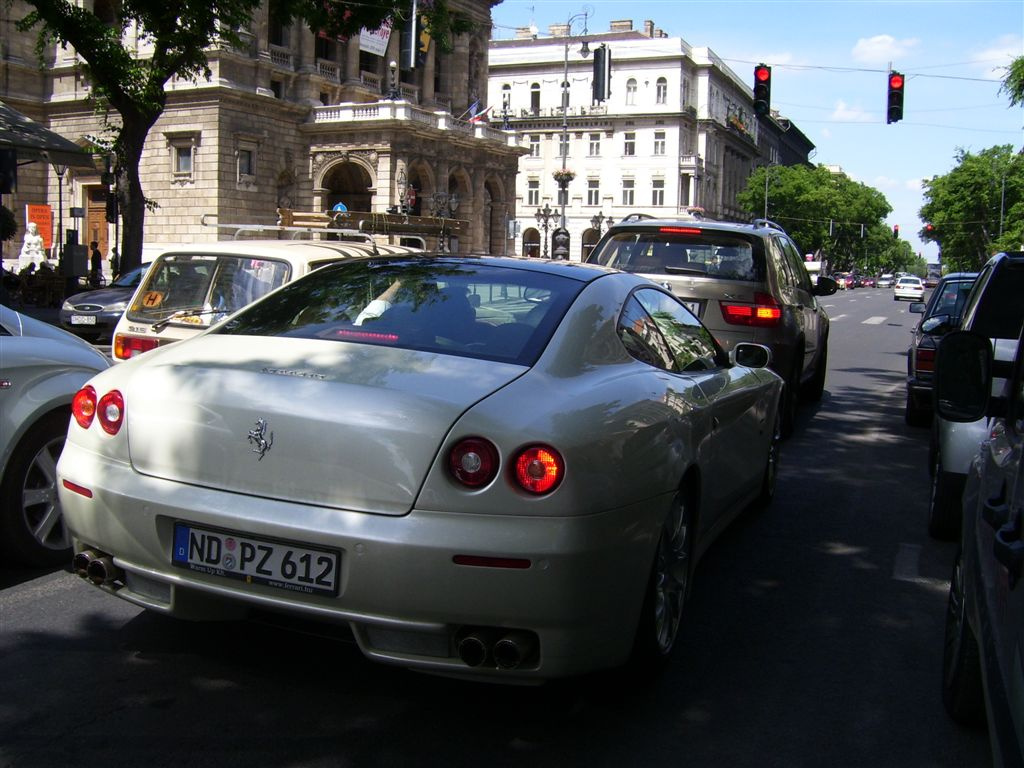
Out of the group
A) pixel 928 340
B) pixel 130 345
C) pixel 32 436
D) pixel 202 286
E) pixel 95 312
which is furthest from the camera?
pixel 95 312

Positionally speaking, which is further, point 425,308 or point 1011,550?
point 425,308

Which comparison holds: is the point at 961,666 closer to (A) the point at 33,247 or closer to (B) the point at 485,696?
(B) the point at 485,696

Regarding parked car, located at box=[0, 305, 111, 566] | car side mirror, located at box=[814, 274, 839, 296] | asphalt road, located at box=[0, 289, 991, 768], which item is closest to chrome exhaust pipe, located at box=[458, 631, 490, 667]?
asphalt road, located at box=[0, 289, 991, 768]

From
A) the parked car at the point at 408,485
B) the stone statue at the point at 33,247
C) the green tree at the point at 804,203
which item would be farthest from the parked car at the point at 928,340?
the green tree at the point at 804,203

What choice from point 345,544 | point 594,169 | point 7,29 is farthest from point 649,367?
point 594,169

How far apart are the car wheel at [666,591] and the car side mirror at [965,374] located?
1096 millimetres

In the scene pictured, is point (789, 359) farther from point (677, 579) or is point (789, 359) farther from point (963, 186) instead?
point (963, 186)

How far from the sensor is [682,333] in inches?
200

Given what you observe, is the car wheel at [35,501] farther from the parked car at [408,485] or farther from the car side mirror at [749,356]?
the car side mirror at [749,356]

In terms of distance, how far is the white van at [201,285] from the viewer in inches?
306

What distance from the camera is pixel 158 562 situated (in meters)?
3.43

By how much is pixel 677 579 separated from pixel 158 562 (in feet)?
6.21

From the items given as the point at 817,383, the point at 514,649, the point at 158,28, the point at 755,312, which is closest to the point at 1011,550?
the point at 514,649

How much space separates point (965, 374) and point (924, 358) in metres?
7.49
